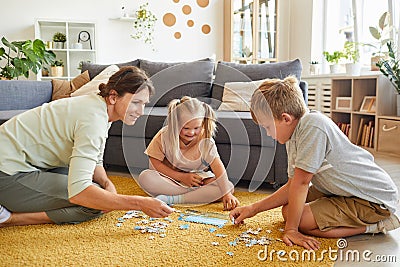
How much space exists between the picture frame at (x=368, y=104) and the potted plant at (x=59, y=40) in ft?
12.2

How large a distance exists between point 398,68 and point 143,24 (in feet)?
10.9

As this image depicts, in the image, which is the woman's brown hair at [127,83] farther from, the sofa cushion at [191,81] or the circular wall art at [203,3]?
the circular wall art at [203,3]

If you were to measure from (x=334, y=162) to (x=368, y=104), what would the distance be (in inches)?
121

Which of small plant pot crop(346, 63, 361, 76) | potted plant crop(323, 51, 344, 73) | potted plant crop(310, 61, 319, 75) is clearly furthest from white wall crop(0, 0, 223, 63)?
small plant pot crop(346, 63, 361, 76)

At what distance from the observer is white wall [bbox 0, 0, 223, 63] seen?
5203 millimetres

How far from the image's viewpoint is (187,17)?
5898 millimetres

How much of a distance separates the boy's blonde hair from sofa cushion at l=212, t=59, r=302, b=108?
4.62 feet

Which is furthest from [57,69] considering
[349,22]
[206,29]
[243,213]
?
[243,213]

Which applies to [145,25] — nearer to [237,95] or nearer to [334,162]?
[237,95]

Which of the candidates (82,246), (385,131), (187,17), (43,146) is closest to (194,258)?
(82,246)

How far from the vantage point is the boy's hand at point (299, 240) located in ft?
4.87

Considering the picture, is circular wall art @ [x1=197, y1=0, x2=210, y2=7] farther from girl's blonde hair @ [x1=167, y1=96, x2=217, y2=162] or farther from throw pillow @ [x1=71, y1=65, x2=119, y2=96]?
girl's blonde hair @ [x1=167, y1=96, x2=217, y2=162]

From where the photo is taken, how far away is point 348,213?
158 cm

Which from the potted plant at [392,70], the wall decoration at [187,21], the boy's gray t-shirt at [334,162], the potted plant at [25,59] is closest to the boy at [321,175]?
the boy's gray t-shirt at [334,162]
